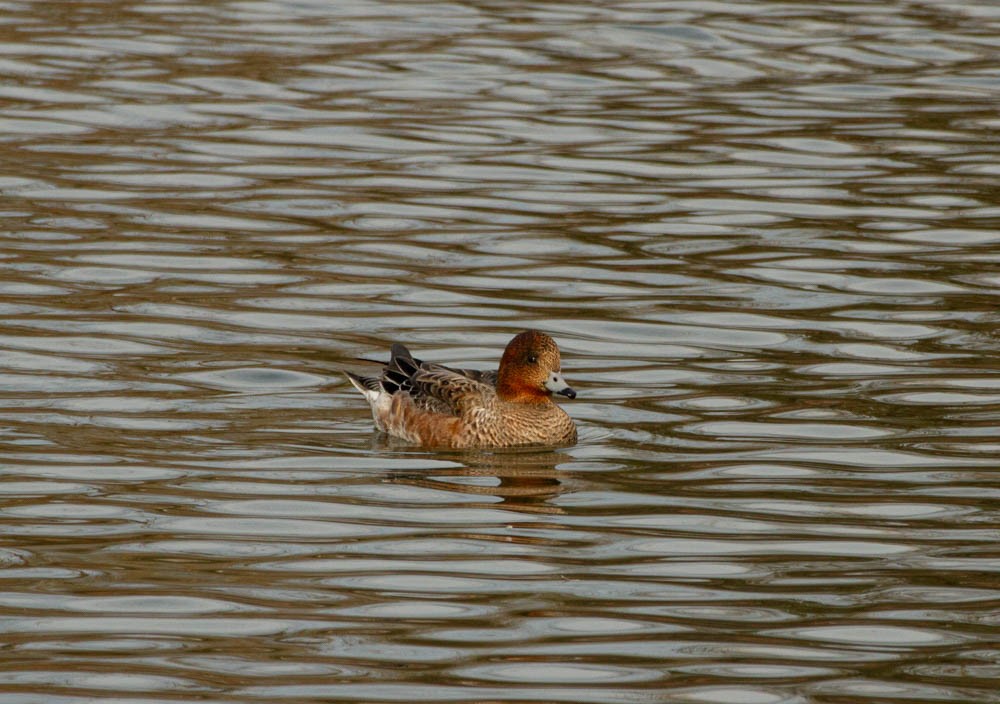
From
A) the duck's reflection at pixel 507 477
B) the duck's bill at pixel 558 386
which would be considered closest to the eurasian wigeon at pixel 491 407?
the duck's bill at pixel 558 386

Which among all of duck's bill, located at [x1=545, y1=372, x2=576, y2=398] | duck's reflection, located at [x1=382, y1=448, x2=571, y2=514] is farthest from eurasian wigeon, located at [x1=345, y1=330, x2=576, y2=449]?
duck's reflection, located at [x1=382, y1=448, x2=571, y2=514]

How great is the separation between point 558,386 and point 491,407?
1.27 ft

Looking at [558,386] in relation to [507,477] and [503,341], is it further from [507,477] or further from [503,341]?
[503,341]

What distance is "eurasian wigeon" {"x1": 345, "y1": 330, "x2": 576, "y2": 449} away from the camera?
1031 cm

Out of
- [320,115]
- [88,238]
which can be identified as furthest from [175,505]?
[320,115]

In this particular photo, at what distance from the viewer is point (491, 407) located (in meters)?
10.4

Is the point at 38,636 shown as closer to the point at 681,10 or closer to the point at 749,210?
the point at 749,210

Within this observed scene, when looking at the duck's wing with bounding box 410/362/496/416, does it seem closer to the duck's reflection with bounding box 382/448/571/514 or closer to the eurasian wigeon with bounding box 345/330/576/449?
the eurasian wigeon with bounding box 345/330/576/449

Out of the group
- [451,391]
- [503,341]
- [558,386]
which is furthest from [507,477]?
[503,341]

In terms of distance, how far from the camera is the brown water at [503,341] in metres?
7.05

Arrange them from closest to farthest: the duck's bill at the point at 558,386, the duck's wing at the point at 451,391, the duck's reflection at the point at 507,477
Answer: the duck's reflection at the point at 507,477 → the duck's bill at the point at 558,386 → the duck's wing at the point at 451,391

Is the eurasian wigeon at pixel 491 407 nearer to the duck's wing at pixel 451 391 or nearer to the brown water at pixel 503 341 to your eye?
the duck's wing at pixel 451 391

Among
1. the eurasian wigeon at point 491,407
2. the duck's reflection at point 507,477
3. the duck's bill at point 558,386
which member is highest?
the duck's bill at point 558,386

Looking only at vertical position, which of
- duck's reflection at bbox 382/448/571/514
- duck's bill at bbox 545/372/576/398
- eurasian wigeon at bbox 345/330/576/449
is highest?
duck's bill at bbox 545/372/576/398
